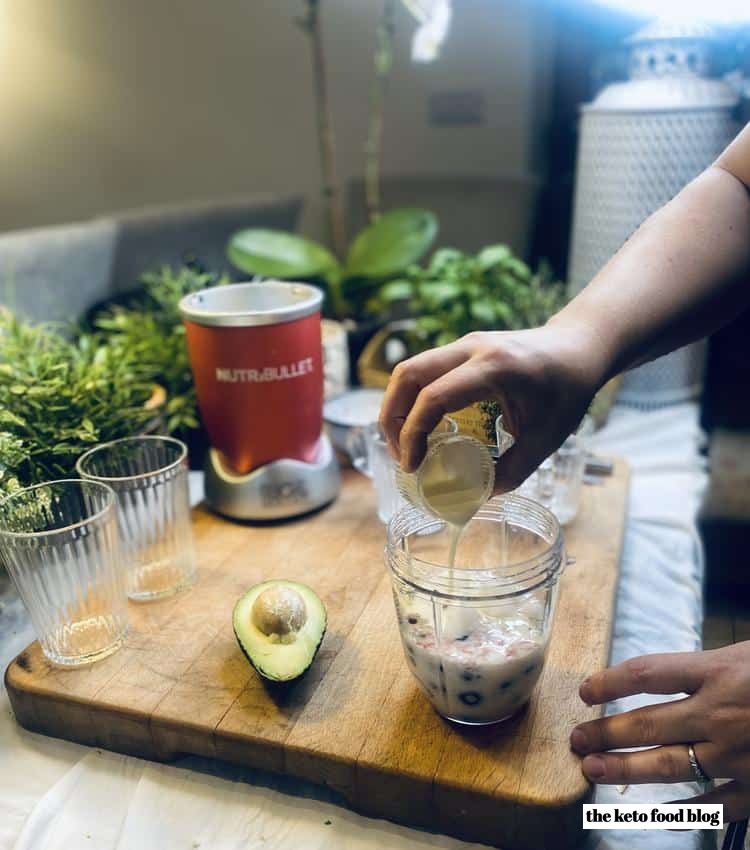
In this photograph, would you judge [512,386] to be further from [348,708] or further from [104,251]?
[104,251]

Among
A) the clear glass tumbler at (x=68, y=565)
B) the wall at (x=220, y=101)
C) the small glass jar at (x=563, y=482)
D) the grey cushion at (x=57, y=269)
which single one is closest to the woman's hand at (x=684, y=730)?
the small glass jar at (x=563, y=482)

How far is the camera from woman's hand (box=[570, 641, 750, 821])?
1.67 ft

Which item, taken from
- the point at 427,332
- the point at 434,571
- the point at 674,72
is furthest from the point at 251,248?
the point at 434,571

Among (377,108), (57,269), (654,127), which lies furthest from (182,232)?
(654,127)

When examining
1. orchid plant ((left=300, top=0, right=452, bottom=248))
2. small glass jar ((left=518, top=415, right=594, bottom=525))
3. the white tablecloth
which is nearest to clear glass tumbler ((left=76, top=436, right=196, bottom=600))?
the white tablecloth

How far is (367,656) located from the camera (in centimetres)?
66

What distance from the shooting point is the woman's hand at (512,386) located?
556 mm

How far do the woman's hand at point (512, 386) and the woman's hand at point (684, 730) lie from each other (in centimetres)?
19

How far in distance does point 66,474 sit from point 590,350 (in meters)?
0.52

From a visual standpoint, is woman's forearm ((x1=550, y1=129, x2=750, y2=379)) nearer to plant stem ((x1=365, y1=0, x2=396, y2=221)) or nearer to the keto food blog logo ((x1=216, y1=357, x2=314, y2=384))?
the keto food blog logo ((x1=216, y1=357, x2=314, y2=384))

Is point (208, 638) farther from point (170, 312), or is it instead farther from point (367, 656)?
point (170, 312)

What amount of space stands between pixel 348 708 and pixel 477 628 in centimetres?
12

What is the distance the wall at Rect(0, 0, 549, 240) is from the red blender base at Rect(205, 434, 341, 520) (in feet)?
3.23

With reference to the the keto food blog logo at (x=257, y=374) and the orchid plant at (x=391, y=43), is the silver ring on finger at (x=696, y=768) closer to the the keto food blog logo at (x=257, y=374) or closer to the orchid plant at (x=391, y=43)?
the the keto food blog logo at (x=257, y=374)
